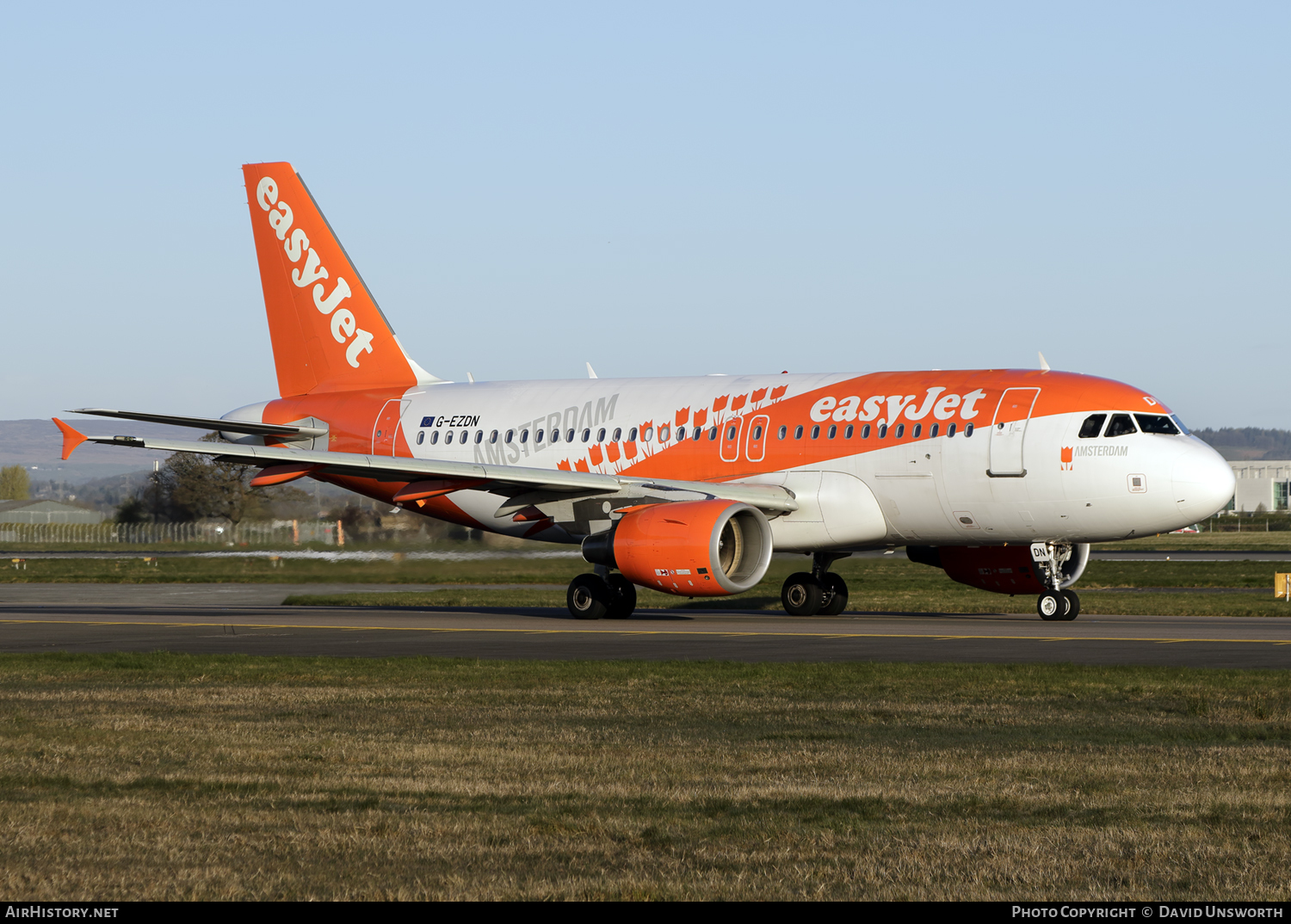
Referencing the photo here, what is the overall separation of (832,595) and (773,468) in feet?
10.1

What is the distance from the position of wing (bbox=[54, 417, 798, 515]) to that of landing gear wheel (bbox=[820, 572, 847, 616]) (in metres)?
2.61

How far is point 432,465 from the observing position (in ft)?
91.1

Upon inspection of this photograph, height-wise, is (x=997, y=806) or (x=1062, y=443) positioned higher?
(x=1062, y=443)

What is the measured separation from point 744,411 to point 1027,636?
27.3 ft

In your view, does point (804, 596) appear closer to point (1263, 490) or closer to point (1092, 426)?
point (1092, 426)

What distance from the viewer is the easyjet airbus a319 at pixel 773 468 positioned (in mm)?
25391

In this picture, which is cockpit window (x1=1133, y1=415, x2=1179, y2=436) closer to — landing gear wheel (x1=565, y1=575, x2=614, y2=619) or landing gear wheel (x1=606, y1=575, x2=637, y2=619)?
landing gear wheel (x1=606, y1=575, x2=637, y2=619)

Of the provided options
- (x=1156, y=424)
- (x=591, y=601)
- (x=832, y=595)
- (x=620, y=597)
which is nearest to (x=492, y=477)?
(x=591, y=601)

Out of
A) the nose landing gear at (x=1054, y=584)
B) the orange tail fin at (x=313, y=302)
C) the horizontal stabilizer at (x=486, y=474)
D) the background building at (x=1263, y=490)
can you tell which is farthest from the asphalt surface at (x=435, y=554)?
the background building at (x=1263, y=490)

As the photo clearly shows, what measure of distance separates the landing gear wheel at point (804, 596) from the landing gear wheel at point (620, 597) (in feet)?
10.8

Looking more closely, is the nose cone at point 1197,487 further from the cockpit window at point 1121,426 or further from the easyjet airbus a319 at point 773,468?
the cockpit window at point 1121,426

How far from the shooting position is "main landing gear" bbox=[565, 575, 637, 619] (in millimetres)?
27797
